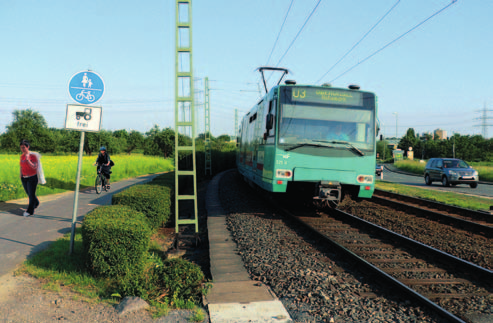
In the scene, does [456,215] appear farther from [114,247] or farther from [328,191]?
[114,247]

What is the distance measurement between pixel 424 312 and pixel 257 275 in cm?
231

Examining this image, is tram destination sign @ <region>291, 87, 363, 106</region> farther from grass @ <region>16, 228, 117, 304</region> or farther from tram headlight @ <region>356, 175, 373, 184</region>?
grass @ <region>16, 228, 117, 304</region>

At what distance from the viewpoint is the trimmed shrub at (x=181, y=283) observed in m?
4.85

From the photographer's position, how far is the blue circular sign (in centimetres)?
669

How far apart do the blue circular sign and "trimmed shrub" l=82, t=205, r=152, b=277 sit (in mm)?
2315

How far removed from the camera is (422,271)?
624cm

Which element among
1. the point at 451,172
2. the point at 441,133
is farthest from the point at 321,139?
the point at 441,133

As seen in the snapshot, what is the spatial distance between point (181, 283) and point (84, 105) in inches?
143

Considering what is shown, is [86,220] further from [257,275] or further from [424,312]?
[424,312]

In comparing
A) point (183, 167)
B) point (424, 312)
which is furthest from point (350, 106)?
point (183, 167)

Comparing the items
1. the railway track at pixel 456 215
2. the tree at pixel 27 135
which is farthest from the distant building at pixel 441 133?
the railway track at pixel 456 215

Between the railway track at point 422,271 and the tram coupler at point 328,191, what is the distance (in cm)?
80

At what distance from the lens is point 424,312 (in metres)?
4.54

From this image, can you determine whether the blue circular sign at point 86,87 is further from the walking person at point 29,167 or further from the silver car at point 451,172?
the silver car at point 451,172
